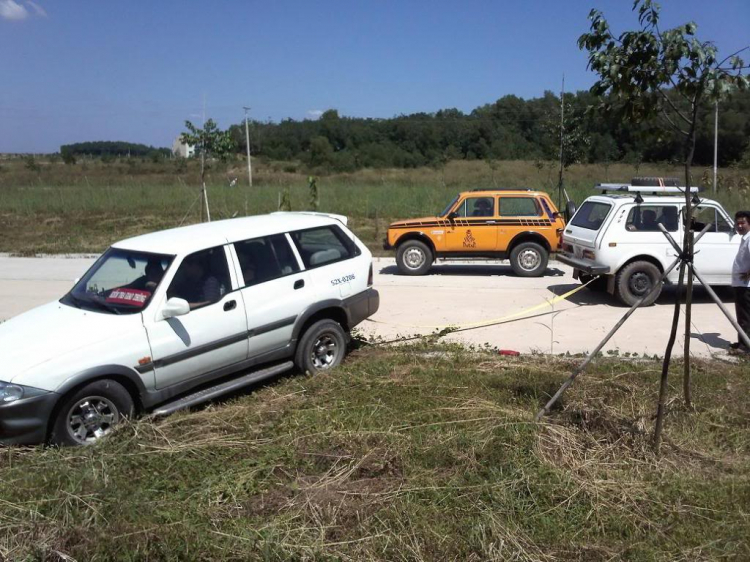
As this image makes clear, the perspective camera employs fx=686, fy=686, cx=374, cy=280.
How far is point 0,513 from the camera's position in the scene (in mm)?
4406

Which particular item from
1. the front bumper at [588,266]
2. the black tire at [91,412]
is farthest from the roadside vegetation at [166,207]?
→ the black tire at [91,412]

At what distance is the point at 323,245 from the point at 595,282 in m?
6.56

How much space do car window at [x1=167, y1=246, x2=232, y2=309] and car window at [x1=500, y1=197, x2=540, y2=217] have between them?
345 inches

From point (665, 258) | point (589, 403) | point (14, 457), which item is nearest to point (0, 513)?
point (14, 457)

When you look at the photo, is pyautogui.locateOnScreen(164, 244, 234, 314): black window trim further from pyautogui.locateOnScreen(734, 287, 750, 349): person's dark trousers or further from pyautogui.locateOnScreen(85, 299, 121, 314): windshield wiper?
pyautogui.locateOnScreen(734, 287, 750, 349): person's dark trousers

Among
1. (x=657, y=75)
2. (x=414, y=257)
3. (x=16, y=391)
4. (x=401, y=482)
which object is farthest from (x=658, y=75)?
(x=414, y=257)

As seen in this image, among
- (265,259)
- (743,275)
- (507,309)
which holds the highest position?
(265,259)

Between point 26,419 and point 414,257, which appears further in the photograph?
point 414,257

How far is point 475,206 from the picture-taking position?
1455 centimetres

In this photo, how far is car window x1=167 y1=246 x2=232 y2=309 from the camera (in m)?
6.40

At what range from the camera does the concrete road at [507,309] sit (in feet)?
30.0

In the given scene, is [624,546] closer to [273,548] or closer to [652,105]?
[273,548]

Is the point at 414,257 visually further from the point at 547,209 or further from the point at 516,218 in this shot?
the point at 547,209

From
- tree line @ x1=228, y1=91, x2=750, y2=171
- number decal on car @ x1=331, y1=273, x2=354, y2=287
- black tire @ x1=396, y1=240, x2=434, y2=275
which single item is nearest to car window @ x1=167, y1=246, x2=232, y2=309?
number decal on car @ x1=331, y1=273, x2=354, y2=287
